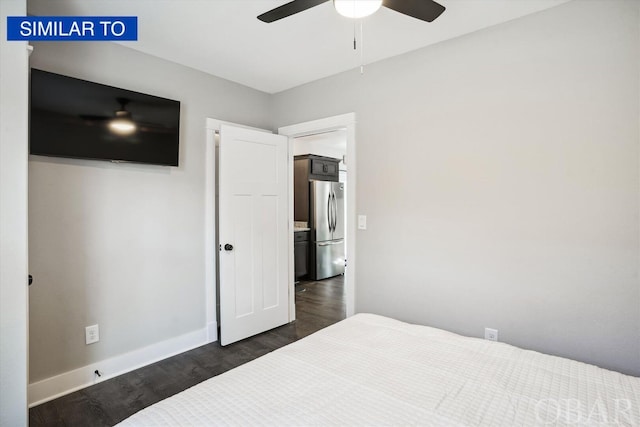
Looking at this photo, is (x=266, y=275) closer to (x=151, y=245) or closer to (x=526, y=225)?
(x=151, y=245)

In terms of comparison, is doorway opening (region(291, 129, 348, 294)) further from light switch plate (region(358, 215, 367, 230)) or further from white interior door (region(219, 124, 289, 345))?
light switch plate (region(358, 215, 367, 230))

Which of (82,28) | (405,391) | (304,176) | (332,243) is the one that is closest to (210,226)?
(82,28)

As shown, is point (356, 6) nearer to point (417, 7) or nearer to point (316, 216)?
point (417, 7)

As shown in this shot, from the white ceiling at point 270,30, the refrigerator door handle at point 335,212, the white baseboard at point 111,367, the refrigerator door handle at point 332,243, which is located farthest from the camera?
the refrigerator door handle at point 335,212

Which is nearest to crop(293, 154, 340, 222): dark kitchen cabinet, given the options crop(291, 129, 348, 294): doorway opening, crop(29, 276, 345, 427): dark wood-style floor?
crop(291, 129, 348, 294): doorway opening

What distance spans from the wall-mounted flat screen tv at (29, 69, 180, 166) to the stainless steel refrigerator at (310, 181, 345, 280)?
9.78 feet

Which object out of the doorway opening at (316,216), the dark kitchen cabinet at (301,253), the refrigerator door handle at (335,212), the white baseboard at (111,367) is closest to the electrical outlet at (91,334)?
the white baseboard at (111,367)

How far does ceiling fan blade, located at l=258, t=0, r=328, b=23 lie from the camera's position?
1.51m

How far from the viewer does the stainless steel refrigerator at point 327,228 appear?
17.8 feet

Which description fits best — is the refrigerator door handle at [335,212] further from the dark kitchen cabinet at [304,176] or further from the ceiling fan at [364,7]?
the ceiling fan at [364,7]

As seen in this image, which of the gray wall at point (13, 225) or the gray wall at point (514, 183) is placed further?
the gray wall at point (514, 183)

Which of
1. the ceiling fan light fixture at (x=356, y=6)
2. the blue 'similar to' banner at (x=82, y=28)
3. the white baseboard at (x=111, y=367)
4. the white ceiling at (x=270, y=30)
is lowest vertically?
the white baseboard at (x=111, y=367)

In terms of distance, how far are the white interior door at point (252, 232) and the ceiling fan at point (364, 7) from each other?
5.18 ft

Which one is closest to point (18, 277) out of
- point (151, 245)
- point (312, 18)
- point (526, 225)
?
point (151, 245)
